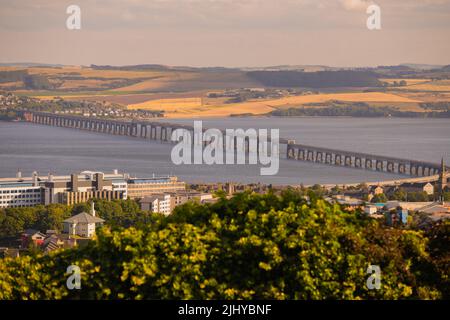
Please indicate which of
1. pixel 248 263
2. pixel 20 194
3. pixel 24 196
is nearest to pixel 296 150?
pixel 20 194

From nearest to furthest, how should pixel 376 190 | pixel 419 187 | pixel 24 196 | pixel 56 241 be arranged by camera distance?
1. pixel 56 241
2. pixel 24 196
3. pixel 376 190
4. pixel 419 187

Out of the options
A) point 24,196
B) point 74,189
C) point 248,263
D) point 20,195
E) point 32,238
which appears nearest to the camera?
point 248,263

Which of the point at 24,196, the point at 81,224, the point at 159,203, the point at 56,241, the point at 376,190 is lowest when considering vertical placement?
the point at 376,190

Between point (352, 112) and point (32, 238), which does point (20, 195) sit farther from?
point (352, 112)

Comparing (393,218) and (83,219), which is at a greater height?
(393,218)

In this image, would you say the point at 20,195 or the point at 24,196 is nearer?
the point at 24,196

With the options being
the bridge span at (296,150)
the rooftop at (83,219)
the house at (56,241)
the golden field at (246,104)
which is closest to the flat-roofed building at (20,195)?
the rooftop at (83,219)

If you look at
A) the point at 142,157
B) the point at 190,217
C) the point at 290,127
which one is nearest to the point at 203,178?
the point at 142,157

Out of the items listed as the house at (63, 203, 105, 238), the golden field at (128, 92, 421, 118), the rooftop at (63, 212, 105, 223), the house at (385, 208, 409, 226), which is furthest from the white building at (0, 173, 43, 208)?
the golden field at (128, 92, 421, 118)
